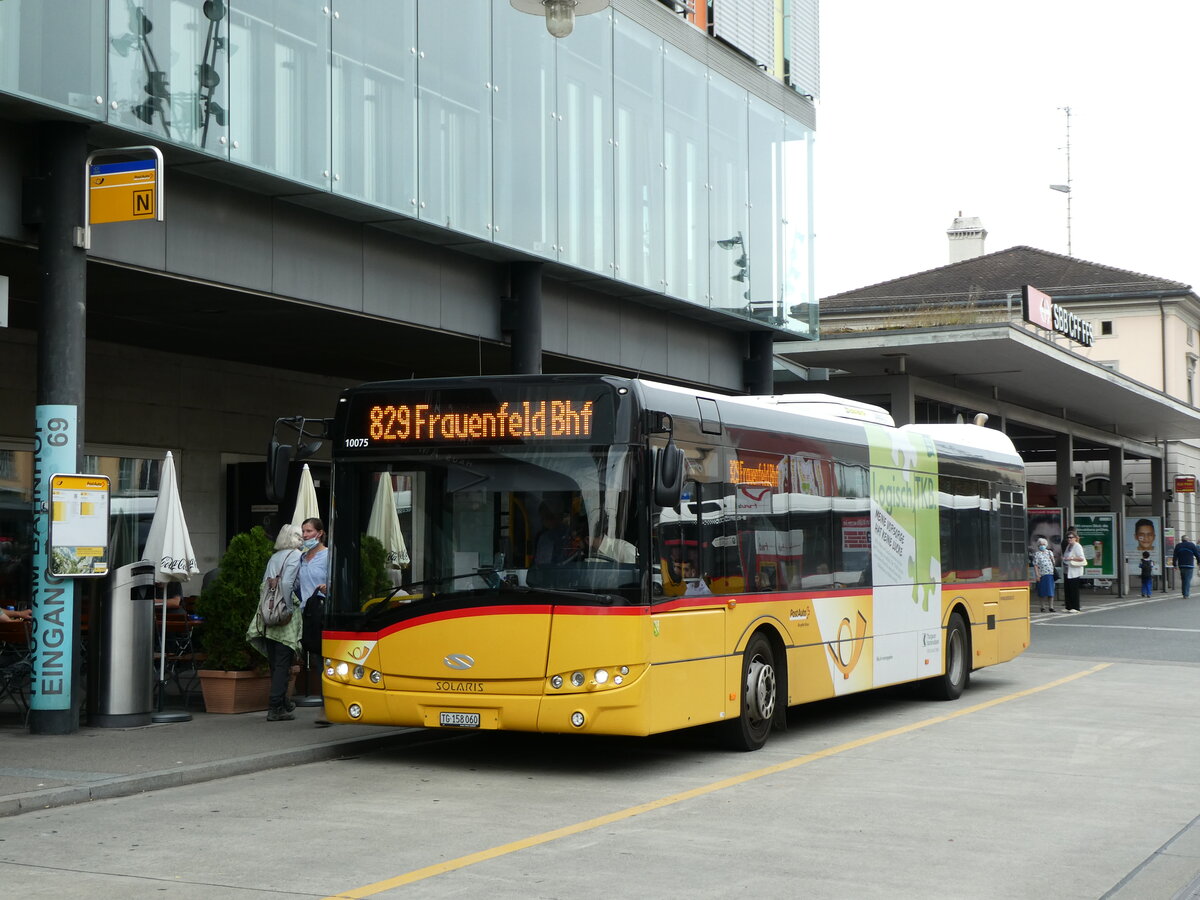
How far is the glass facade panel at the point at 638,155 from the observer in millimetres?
19453

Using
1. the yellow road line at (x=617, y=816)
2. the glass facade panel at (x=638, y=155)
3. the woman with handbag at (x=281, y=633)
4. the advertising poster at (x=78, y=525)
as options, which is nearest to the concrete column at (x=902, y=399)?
the glass facade panel at (x=638, y=155)

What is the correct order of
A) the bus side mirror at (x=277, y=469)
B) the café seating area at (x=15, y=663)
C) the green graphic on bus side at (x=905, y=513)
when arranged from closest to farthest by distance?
the bus side mirror at (x=277, y=469) → the café seating area at (x=15, y=663) → the green graphic on bus side at (x=905, y=513)

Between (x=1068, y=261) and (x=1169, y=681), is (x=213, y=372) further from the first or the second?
(x=1068, y=261)

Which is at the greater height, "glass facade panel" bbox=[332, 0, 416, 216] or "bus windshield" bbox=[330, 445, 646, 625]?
"glass facade panel" bbox=[332, 0, 416, 216]

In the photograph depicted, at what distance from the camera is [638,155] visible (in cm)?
1989

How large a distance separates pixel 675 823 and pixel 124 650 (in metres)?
5.91

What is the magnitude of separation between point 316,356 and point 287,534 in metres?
8.39

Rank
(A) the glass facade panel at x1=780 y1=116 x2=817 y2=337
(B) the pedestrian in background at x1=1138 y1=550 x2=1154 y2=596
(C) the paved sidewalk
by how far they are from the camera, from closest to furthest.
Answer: (C) the paved sidewalk < (A) the glass facade panel at x1=780 y1=116 x2=817 y2=337 < (B) the pedestrian in background at x1=1138 y1=550 x2=1154 y2=596

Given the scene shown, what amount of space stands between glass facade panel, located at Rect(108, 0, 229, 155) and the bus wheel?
20.5ft

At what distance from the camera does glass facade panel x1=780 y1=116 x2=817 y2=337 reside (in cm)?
2381

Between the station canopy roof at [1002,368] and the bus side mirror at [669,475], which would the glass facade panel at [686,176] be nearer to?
the station canopy roof at [1002,368]

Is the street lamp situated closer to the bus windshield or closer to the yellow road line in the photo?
the bus windshield

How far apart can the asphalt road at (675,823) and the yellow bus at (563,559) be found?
542mm

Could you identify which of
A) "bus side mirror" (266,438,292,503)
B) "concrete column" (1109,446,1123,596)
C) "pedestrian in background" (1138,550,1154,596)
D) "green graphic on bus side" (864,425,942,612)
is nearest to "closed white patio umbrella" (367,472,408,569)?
"bus side mirror" (266,438,292,503)
